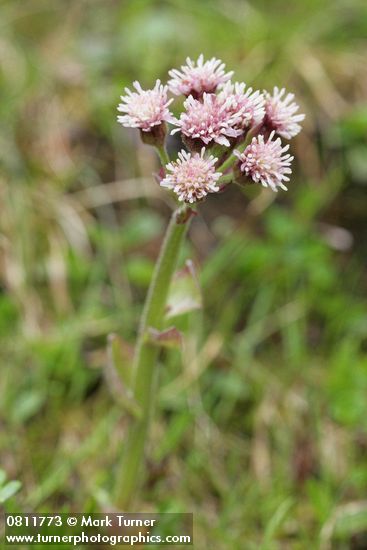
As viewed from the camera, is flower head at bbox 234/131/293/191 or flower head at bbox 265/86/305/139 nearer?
flower head at bbox 234/131/293/191

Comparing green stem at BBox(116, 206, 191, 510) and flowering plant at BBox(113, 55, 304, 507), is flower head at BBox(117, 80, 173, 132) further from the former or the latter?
green stem at BBox(116, 206, 191, 510)

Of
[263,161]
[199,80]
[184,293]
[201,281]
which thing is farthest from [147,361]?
[201,281]

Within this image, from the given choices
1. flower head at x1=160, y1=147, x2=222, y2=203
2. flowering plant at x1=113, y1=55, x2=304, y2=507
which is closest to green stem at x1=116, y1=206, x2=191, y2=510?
flowering plant at x1=113, y1=55, x2=304, y2=507

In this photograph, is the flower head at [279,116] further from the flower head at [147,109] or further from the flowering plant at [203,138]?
the flower head at [147,109]

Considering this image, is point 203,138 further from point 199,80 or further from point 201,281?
point 201,281

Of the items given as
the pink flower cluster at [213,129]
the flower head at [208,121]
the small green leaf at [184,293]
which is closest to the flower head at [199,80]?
the pink flower cluster at [213,129]

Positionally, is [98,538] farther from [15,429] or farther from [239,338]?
[239,338]

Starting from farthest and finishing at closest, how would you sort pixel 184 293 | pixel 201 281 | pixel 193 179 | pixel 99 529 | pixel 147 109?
pixel 201 281 → pixel 99 529 → pixel 184 293 → pixel 147 109 → pixel 193 179
